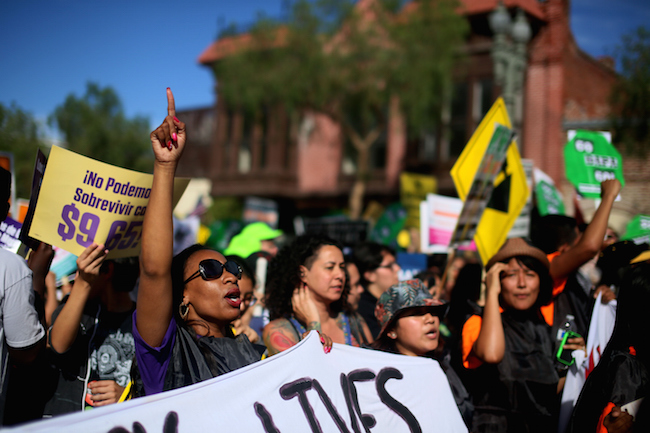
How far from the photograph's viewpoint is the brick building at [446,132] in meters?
15.3

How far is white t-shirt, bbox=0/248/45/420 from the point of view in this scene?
7.50ft

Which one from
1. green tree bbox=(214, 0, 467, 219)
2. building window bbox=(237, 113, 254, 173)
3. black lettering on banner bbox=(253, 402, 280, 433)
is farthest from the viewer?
building window bbox=(237, 113, 254, 173)

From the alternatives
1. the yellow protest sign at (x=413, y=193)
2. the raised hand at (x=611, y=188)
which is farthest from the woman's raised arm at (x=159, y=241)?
the yellow protest sign at (x=413, y=193)

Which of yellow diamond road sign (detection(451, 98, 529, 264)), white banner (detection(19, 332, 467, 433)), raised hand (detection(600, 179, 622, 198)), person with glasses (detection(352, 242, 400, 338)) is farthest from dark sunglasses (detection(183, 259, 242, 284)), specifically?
raised hand (detection(600, 179, 622, 198))

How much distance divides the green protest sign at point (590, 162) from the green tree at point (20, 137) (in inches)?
198

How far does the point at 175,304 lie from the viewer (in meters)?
2.34

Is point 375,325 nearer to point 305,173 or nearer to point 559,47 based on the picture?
point 559,47

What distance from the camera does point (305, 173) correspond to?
2186 cm

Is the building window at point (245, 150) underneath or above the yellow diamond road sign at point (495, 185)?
above

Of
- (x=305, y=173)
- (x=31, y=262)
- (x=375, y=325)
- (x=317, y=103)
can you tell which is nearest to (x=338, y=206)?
(x=305, y=173)

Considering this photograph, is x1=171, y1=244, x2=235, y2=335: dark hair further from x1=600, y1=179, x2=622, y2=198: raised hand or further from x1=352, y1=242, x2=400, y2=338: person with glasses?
x1=600, y1=179, x2=622, y2=198: raised hand

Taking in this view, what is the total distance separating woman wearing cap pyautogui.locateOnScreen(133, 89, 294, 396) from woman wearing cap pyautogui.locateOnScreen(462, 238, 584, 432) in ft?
→ 4.31

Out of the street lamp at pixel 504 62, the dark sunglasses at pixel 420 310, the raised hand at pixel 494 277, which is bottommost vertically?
the dark sunglasses at pixel 420 310

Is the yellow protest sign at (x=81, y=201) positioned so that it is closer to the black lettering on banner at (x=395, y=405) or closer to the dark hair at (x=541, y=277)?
the black lettering on banner at (x=395, y=405)
